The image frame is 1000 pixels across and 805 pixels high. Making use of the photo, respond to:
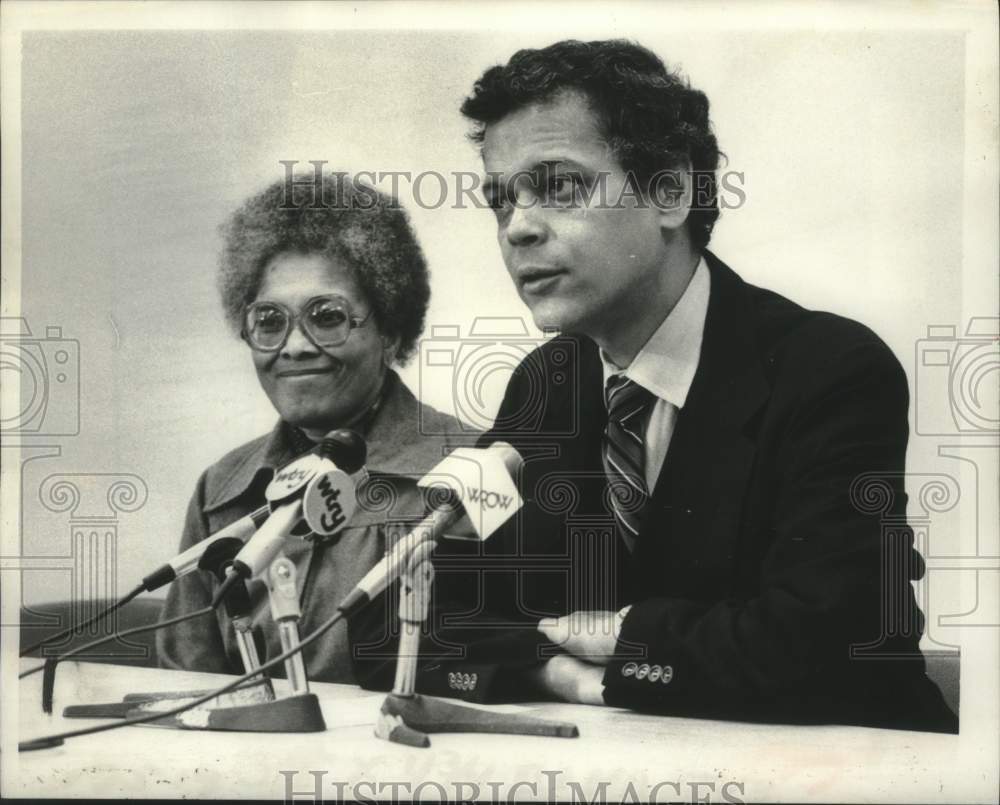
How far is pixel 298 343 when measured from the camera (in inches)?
126

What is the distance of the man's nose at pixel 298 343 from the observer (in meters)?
3.19

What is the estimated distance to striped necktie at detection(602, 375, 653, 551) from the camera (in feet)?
10.2

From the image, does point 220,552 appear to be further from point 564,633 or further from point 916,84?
point 916,84

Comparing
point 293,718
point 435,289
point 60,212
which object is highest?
point 60,212

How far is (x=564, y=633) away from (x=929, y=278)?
1280 mm

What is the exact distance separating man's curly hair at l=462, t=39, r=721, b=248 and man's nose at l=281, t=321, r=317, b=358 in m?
0.66

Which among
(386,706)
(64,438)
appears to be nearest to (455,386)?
(386,706)

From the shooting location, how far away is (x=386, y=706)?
301cm

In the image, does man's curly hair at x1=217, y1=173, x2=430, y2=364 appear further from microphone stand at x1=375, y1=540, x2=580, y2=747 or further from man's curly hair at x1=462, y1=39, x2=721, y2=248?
microphone stand at x1=375, y1=540, x2=580, y2=747

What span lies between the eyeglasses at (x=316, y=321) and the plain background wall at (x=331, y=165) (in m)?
0.12

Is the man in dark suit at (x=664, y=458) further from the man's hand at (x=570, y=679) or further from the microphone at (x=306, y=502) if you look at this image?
the microphone at (x=306, y=502)

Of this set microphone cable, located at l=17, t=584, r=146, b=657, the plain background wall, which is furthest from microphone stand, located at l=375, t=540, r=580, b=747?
microphone cable, located at l=17, t=584, r=146, b=657

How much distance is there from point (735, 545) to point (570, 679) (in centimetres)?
51

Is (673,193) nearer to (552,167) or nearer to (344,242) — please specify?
(552,167)
